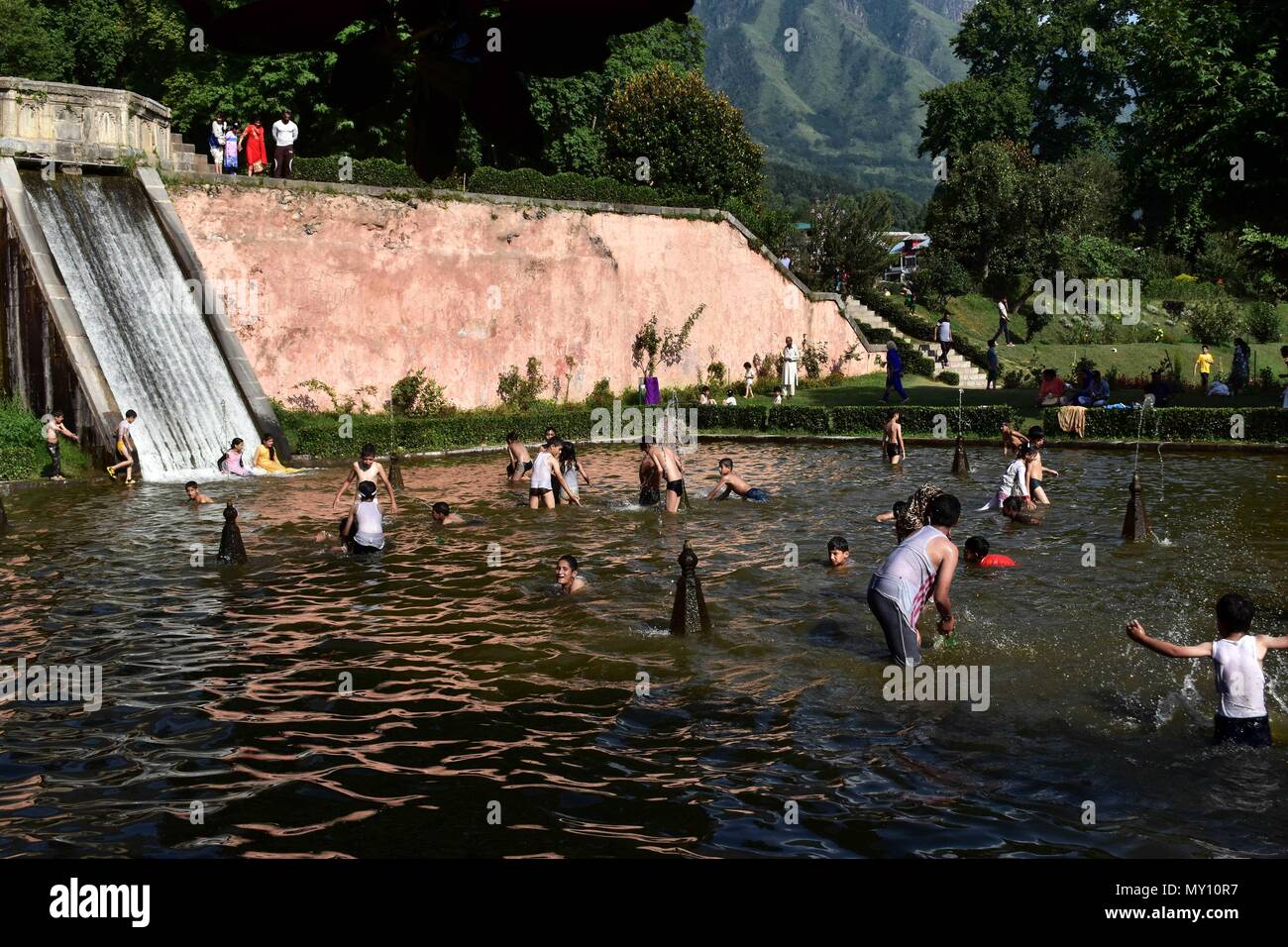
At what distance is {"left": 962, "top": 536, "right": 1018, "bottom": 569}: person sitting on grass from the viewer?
53.2 ft

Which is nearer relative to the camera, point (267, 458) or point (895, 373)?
point (267, 458)

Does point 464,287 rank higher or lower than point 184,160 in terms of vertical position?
lower

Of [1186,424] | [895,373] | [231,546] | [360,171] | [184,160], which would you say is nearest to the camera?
[231,546]

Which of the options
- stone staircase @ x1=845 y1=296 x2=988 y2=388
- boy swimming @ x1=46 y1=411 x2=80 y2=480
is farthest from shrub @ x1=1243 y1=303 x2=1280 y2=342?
boy swimming @ x1=46 y1=411 x2=80 y2=480

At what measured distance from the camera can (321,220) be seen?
106ft

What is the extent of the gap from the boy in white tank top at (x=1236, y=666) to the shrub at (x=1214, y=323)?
41237mm

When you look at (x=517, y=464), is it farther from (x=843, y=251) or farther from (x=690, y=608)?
(x=843, y=251)

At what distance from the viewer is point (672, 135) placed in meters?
42.9

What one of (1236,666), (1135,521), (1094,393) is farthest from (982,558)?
(1094,393)

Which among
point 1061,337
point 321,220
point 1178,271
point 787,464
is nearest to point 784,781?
point 787,464

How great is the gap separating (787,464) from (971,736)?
18821 mm

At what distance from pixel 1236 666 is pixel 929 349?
38.8 m

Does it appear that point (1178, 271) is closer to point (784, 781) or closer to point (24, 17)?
point (24, 17)
